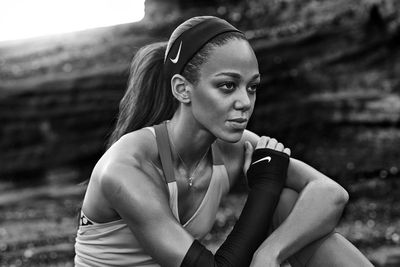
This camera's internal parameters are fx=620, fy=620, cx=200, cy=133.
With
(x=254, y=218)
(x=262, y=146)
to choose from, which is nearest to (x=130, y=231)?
(x=254, y=218)

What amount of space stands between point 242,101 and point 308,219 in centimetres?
32

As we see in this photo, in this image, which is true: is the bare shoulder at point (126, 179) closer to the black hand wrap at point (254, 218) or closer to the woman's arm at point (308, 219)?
the black hand wrap at point (254, 218)

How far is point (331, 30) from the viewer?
379 cm

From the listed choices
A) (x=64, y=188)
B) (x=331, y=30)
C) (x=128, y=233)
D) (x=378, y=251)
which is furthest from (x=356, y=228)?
(x=128, y=233)

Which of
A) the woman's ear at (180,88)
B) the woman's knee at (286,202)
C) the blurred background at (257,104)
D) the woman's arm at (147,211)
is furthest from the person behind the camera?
the blurred background at (257,104)

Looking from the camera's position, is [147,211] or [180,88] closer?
[147,211]

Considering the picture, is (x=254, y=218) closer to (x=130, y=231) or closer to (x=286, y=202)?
(x=286, y=202)

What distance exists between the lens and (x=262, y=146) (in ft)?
5.06

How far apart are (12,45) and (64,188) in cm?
101

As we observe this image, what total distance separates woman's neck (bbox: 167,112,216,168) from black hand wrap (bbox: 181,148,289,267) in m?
0.14

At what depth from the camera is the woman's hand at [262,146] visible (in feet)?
5.01

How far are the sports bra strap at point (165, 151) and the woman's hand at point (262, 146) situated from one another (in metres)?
0.23

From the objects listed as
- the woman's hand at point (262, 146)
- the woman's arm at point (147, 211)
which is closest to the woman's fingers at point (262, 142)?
the woman's hand at point (262, 146)

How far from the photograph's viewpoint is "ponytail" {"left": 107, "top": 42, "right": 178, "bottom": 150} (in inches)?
59.1
